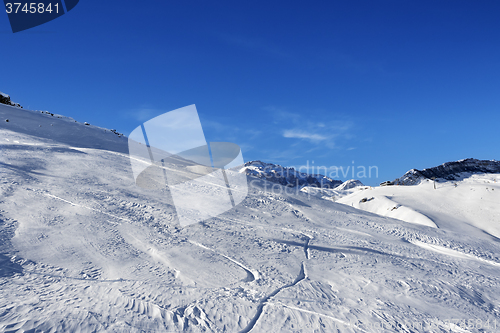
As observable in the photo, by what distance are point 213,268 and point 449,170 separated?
820 inches

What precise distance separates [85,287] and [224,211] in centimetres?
310

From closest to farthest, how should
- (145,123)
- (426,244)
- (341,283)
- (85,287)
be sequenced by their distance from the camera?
(85,287) < (341,283) < (426,244) < (145,123)

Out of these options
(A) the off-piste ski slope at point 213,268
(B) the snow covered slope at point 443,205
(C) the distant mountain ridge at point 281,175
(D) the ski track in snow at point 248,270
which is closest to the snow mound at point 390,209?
(B) the snow covered slope at point 443,205

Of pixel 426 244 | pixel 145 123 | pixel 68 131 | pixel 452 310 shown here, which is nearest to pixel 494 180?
pixel 426 244

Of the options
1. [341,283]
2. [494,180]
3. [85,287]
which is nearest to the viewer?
[85,287]

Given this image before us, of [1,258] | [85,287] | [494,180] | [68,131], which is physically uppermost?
[68,131]

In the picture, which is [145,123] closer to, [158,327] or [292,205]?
[292,205]

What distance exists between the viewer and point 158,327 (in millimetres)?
2277

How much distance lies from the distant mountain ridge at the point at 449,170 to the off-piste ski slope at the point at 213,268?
1441cm

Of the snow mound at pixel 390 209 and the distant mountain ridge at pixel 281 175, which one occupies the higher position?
the distant mountain ridge at pixel 281 175

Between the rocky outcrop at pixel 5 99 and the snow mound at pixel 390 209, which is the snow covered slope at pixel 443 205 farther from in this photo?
the rocky outcrop at pixel 5 99

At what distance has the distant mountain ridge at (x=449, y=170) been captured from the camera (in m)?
18.9

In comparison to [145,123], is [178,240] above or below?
below

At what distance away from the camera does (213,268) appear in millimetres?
3402
